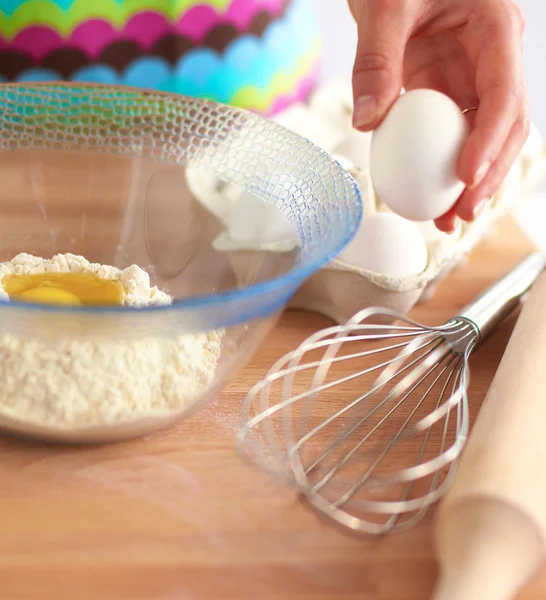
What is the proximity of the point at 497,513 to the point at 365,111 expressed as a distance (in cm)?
35

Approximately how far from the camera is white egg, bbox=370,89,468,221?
62cm

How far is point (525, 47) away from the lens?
1.51 m

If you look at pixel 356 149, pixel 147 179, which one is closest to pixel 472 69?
pixel 356 149

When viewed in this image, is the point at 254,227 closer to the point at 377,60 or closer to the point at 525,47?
the point at 377,60

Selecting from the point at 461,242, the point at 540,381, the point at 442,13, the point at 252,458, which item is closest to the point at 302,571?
the point at 252,458

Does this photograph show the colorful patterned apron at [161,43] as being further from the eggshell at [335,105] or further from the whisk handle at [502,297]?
the whisk handle at [502,297]

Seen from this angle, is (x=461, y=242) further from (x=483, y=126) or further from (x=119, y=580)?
(x=119, y=580)

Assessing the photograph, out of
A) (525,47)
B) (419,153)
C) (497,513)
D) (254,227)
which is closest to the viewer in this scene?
(497,513)

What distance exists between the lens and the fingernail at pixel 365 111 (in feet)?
2.13

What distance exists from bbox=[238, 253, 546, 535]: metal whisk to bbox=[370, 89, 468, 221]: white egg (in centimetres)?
10

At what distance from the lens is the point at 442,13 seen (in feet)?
2.59

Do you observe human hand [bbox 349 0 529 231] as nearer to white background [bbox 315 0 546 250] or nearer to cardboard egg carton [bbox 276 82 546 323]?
cardboard egg carton [bbox 276 82 546 323]

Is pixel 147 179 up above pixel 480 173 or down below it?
below

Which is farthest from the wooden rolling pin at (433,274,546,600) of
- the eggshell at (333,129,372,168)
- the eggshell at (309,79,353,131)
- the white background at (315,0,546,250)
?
the white background at (315,0,546,250)
